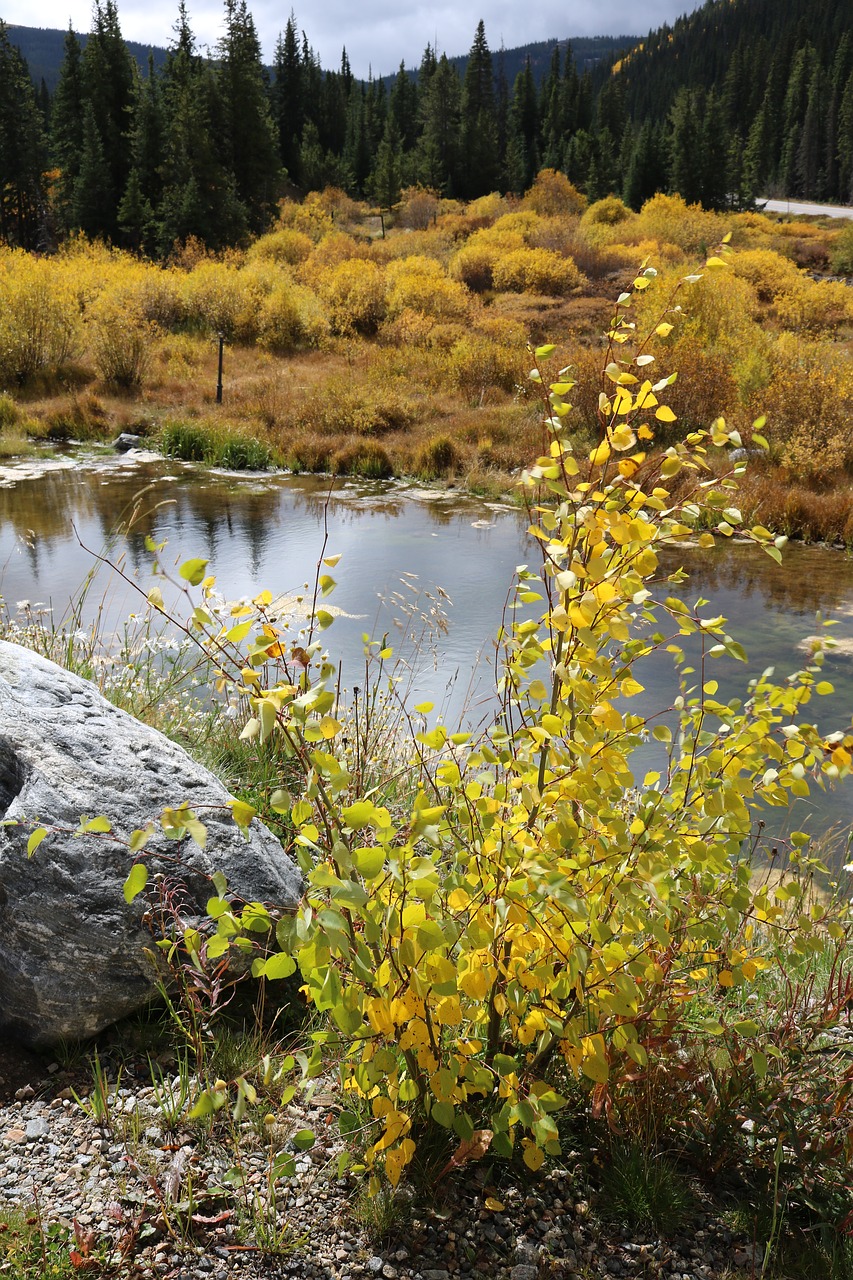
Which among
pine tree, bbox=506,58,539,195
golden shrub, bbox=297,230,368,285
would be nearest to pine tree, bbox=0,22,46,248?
golden shrub, bbox=297,230,368,285

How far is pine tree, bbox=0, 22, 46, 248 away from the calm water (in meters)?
30.5

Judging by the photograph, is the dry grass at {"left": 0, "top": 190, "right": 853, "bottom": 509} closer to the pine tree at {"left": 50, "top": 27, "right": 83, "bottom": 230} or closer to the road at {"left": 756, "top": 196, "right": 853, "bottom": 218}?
the pine tree at {"left": 50, "top": 27, "right": 83, "bottom": 230}

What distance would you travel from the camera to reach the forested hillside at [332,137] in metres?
33.6

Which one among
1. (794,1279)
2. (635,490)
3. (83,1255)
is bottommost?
(794,1279)

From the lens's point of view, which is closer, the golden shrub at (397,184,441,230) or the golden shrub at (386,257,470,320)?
the golden shrub at (386,257,470,320)

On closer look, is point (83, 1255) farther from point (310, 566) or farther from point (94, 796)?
point (310, 566)

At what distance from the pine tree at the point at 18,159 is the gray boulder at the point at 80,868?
4137cm

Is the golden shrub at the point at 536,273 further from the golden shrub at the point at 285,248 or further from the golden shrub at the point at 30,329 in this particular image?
the golden shrub at the point at 30,329

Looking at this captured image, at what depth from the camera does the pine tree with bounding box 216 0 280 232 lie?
35.0 meters

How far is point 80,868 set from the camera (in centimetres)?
201

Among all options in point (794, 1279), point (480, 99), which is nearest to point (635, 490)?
point (794, 1279)

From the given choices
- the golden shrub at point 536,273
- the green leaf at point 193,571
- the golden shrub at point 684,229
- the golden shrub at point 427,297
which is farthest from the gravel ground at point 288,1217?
the golden shrub at point 684,229

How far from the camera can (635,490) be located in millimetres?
1525

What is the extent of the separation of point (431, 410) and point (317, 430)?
2040 mm
